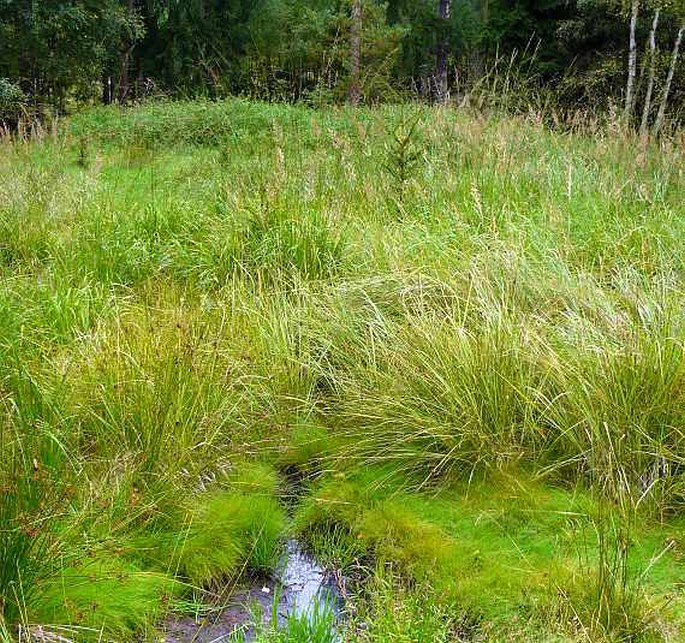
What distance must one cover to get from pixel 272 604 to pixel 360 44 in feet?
48.8

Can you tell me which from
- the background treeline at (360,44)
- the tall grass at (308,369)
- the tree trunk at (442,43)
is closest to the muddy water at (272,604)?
the tall grass at (308,369)

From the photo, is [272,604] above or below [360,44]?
below

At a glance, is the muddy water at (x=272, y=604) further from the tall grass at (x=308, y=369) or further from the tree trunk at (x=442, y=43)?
the tree trunk at (x=442, y=43)

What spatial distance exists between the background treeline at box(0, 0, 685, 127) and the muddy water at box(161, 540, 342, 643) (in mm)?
9768

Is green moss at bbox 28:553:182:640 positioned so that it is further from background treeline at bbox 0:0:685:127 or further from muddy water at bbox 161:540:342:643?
background treeline at bbox 0:0:685:127

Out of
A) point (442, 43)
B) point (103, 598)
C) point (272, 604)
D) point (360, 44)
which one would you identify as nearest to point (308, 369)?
point (272, 604)

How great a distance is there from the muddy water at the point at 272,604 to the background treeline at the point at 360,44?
977 centimetres

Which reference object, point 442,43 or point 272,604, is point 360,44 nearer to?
point 442,43

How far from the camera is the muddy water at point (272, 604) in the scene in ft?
6.19

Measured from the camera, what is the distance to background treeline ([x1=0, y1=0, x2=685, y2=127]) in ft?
40.5

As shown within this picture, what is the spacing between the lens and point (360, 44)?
595 inches

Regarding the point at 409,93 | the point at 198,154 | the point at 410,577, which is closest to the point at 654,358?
the point at 410,577

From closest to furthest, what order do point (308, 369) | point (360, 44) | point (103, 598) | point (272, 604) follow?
point (103, 598) → point (272, 604) → point (308, 369) → point (360, 44)

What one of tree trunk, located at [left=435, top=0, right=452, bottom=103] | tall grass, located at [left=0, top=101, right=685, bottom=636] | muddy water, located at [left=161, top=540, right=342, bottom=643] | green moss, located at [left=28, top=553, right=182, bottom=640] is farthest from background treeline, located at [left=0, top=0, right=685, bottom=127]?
green moss, located at [left=28, top=553, right=182, bottom=640]
